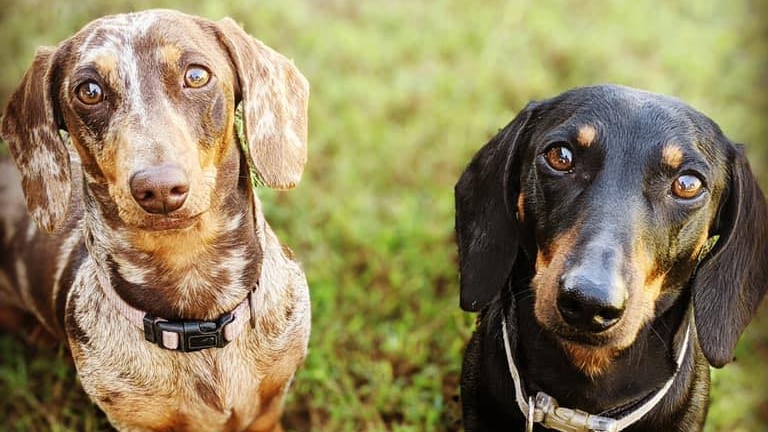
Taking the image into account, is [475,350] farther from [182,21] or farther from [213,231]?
[182,21]

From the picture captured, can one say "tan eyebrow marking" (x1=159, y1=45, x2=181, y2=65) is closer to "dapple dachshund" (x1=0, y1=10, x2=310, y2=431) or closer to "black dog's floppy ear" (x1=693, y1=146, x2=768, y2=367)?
"dapple dachshund" (x1=0, y1=10, x2=310, y2=431)

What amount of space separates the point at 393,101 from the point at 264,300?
9.76 feet

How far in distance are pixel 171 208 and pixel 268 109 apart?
625mm

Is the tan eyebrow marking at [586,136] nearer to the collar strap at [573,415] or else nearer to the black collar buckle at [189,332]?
the collar strap at [573,415]

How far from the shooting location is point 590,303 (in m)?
2.52

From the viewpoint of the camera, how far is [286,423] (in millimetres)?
4254

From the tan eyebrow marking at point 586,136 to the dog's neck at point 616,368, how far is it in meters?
0.57

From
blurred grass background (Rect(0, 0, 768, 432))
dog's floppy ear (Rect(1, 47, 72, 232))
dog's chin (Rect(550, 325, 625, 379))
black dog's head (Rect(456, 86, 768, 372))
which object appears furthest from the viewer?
blurred grass background (Rect(0, 0, 768, 432))

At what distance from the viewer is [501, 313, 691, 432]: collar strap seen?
297cm

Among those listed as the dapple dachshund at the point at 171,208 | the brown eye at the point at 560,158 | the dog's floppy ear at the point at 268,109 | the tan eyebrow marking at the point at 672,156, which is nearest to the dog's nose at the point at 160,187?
the dapple dachshund at the point at 171,208

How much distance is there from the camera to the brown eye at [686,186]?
9.20ft

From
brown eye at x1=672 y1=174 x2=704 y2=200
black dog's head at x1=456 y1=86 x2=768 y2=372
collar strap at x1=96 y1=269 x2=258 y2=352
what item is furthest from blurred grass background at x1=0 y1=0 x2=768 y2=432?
brown eye at x1=672 y1=174 x2=704 y2=200

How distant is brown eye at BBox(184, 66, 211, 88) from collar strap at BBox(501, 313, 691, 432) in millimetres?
1520

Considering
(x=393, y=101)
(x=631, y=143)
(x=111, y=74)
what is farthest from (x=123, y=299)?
(x=393, y=101)
